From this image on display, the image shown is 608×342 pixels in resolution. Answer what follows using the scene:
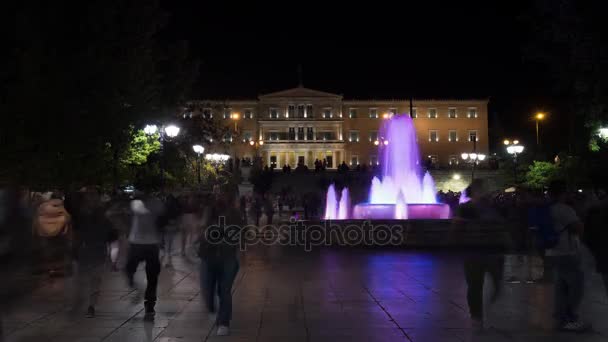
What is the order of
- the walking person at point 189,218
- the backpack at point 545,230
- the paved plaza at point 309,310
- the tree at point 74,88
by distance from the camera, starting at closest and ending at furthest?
1. the paved plaza at point 309,310
2. the backpack at point 545,230
3. the walking person at point 189,218
4. the tree at point 74,88

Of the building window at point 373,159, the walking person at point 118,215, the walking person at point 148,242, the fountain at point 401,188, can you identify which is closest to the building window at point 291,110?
the building window at point 373,159

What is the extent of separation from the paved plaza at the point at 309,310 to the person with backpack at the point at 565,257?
0.31 metres

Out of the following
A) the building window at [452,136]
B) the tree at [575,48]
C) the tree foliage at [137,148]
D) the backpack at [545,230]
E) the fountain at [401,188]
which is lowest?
the backpack at [545,230]

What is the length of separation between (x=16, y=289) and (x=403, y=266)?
8.05 metres

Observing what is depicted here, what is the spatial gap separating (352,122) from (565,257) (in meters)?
105

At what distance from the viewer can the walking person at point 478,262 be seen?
336 inches

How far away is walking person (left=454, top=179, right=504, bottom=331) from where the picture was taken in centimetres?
855

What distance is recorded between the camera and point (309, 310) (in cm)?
969

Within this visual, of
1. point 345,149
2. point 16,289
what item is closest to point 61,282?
point 16,289

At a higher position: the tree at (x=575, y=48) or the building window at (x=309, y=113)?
the building window at (x=309, y=113)

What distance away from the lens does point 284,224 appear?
76.8ft

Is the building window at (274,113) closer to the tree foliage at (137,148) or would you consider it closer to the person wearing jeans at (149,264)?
the tree foliage at (137,148)

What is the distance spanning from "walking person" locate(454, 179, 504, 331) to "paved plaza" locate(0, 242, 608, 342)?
0.28m

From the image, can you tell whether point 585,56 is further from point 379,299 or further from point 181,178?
point 181,178
